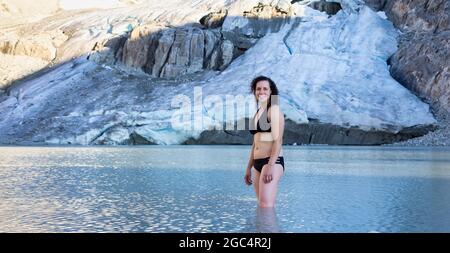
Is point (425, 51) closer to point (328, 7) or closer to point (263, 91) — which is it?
point (328, 7)

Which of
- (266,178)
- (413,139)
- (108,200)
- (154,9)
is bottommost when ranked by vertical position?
(413,139)

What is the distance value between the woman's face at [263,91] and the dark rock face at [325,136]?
3203 cm

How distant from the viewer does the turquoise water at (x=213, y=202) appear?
823cm

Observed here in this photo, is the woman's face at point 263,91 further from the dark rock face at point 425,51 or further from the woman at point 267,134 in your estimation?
the dark rock face at point 425,51

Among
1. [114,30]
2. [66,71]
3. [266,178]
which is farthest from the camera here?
[114,30]

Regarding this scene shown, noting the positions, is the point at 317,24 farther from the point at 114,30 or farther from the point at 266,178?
the point at 266,178

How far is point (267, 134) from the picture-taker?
27.7ft

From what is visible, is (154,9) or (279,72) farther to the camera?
(154,9)

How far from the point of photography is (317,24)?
168 ft

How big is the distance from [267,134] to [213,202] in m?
2.43

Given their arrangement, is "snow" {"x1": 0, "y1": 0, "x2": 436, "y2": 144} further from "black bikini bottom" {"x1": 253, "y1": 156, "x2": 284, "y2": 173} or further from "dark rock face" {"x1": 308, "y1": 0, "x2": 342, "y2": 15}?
"black bikini bottom" {"x1": 253, "y1": 156, "x2": 284, "y2": 173}

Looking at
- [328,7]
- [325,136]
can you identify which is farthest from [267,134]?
[328,7]
